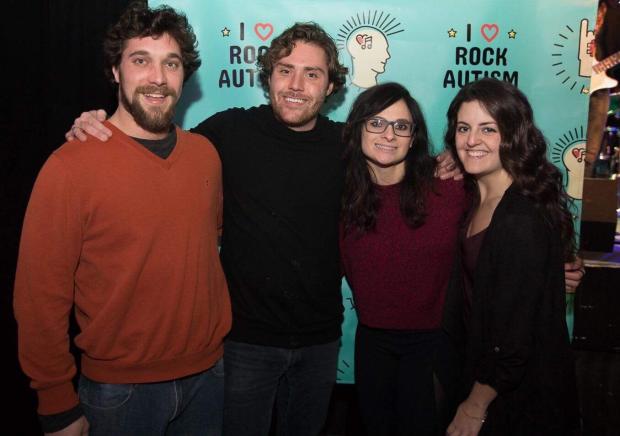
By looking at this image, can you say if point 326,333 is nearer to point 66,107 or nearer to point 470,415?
point 470,415

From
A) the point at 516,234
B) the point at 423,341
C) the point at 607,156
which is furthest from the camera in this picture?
the point at 607,156

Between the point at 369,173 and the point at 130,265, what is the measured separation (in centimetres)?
100

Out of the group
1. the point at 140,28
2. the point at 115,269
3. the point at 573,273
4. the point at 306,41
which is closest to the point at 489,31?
the point at 306,41

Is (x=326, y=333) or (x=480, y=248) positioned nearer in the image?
(x=480, y=248)

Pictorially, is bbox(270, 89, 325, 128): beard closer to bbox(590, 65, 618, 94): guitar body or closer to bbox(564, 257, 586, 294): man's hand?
bbox(564, 257, 586, 294): man's hand

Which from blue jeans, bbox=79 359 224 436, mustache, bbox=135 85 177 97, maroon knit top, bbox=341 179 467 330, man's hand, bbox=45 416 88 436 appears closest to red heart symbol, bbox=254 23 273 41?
mustache, bbox=135 85 177 97

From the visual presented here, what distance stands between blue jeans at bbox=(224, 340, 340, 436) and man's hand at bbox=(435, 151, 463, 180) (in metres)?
0.80

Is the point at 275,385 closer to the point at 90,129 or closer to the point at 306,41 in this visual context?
the point at 90,129

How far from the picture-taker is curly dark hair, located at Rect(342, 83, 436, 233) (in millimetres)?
1941

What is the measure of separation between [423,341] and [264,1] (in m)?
1.65

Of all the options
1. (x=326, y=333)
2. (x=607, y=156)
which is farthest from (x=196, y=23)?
(x=607, y=156)

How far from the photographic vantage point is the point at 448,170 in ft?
6.69

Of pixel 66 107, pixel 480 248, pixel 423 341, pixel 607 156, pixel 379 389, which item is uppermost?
pixel 66 107

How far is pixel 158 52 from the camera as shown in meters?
1.63
